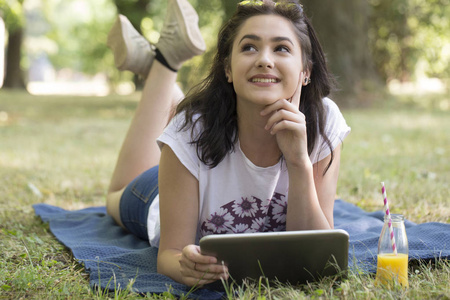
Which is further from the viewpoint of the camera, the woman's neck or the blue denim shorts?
the blue denim shorts

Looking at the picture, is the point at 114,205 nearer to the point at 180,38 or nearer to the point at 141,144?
the point at 141,144

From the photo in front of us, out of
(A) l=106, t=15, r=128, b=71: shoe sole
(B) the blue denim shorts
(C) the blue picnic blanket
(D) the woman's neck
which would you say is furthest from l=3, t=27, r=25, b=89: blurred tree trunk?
(D) the woman's neck

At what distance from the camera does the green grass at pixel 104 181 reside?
207cm

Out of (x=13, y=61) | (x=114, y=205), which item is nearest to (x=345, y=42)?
(x=114, y=205)

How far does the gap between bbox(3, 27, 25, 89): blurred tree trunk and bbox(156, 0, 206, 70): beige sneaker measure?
17416 mm

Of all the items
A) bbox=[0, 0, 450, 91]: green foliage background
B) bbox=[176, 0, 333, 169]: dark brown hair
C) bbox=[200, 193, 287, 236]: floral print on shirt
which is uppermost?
bbox=[0, 0, 450, 91]: green foliage background

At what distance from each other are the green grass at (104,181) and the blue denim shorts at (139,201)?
1.36 feet

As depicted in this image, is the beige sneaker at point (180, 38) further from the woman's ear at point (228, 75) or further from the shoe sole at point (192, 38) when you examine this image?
the woman's ear at point (228, 75)

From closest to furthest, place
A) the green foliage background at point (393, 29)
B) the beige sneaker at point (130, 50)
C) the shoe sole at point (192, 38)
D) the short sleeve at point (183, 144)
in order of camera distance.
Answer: the short sleeve at point (183, 144), the shoe sole at point (192, 38), the beige sneaker at point (130, 50), the green foliage background at point (393, 29)

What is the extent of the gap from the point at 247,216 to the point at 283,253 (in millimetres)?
433

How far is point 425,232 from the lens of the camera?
276cm

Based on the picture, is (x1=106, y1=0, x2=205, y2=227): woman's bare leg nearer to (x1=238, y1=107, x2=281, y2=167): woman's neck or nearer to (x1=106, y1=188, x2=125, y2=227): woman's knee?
(x1=106, y1=188, x2=125, y2=227): woman's knee

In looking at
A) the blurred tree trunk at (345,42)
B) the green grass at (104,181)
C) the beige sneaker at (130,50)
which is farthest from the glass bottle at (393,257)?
the blurred tree trunk at (345,42)

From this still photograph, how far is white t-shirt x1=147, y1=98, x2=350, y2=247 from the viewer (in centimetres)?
231
